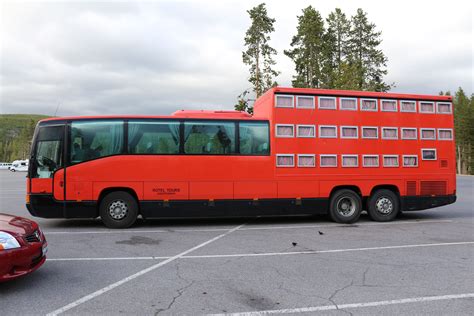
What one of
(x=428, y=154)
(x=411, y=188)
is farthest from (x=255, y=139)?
(x=428, y=154)

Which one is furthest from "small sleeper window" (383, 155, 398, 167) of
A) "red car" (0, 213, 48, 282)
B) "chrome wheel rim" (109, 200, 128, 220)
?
"red car" (0, 213, 48, 282)

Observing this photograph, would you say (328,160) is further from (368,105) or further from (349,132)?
(368,105)

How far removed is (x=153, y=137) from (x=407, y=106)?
717cm

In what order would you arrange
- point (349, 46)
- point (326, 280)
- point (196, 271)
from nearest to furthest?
point (326, 280)
point (196, 271)
point (349, 46)

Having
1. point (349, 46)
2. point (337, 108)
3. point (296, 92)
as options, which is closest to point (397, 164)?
point (337, 108)

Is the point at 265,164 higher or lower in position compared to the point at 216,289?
higher

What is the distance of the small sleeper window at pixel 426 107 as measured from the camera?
11281 mm

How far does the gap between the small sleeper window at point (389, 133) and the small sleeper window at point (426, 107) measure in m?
1.06

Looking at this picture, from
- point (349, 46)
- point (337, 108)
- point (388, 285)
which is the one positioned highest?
point (349, 46)

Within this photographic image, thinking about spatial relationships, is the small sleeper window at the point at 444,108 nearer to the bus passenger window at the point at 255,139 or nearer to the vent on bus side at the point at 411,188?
the vent on bus side at the point at 411,188

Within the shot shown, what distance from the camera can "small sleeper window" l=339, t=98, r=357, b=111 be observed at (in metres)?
10.8

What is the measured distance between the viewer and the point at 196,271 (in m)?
5.80

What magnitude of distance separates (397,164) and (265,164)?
3.85 meters

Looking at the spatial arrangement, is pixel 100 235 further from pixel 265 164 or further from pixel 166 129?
pixel 265 164
